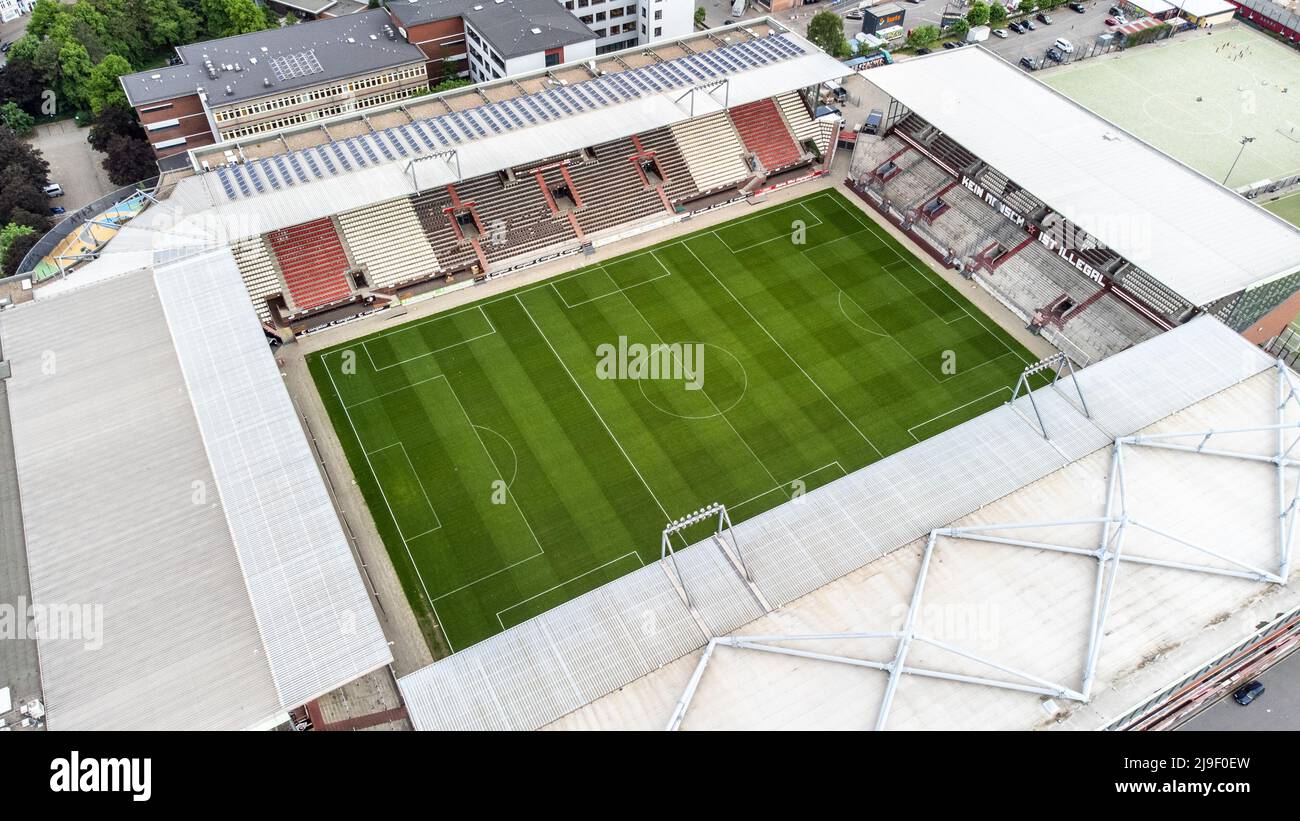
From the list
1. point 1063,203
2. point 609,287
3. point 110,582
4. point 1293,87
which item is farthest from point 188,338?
point 1293,87

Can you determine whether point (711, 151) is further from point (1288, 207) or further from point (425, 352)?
point (1288, 207)

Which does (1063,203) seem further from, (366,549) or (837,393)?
(366,549)

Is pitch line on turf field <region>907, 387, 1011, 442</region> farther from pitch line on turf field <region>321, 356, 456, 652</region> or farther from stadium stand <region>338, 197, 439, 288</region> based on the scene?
stadium stand <region>338, 197, 439, 288</region>

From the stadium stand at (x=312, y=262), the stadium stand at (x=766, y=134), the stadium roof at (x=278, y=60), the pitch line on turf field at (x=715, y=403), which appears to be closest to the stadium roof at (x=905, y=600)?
the pitch line on turf field at (x=715, y=403)

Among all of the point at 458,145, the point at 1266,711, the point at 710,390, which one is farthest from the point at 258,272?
the point at 1266,711

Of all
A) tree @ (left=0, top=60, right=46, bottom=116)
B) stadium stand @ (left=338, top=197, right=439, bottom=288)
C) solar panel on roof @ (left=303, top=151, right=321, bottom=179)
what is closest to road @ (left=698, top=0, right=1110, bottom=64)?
stadium stand @ (left=338, top=197, right=439, bottom=288)
